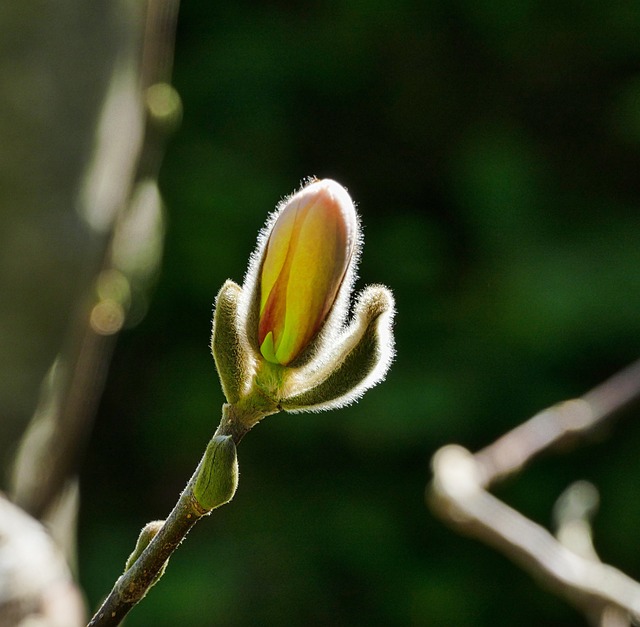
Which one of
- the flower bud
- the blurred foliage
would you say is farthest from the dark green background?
the flower bud

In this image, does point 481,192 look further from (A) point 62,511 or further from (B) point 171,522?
(B) point 171,522

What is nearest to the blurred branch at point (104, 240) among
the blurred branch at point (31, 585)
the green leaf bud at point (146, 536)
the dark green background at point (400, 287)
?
the dark green background at point (400, 287)

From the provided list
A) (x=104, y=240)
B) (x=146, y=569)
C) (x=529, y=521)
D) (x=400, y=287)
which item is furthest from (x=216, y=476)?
(x=400, y=287)

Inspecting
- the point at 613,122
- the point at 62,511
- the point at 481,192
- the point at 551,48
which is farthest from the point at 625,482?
the point at 62,511

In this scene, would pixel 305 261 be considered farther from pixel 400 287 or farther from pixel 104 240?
pixel 400 287

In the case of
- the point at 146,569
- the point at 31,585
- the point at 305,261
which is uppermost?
the point at 305,261

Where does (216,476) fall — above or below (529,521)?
above

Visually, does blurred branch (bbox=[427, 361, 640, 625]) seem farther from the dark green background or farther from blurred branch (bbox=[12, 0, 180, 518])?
the dark green background
